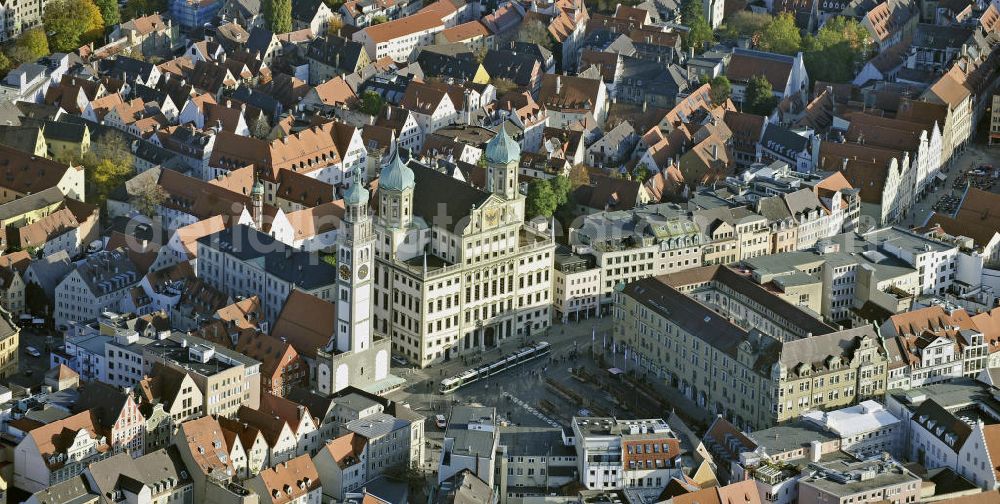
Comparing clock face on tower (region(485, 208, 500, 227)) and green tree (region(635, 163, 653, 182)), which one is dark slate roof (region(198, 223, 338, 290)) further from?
green tree (region(635, 163, 653, 182))

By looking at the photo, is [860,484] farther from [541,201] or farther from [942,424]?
[541,201]

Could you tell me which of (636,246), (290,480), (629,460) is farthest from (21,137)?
(629,460)

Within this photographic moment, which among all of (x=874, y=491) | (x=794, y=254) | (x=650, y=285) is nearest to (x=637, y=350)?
(x=650, y=285)

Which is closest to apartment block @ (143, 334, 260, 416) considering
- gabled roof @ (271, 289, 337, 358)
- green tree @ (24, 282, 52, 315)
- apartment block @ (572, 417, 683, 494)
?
gabled roof @ (271, 289, 337, 358)

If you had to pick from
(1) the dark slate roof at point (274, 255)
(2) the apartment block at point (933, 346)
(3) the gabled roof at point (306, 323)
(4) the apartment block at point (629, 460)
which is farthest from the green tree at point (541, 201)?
(4) the apartment block at point (629, 460)

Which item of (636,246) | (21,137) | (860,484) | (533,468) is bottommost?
(533,468)

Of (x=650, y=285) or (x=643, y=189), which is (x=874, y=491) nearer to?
(x=650, y=285)
